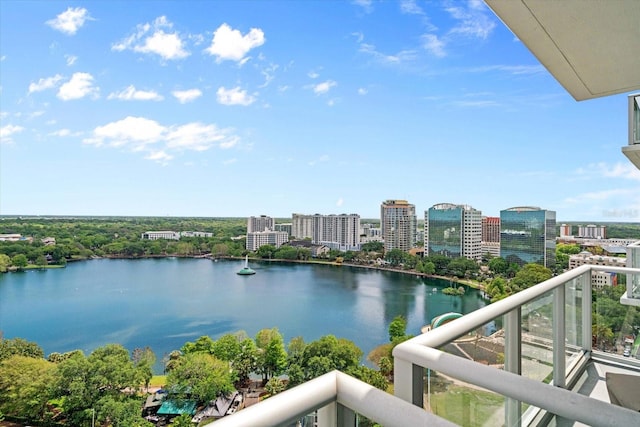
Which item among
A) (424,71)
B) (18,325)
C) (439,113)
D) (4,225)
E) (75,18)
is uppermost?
(75,18)

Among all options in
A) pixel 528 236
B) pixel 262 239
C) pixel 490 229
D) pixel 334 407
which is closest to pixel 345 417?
pixel 334 407

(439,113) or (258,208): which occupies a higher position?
(439,113)

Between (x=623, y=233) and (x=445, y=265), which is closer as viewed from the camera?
(x=623, y=233)

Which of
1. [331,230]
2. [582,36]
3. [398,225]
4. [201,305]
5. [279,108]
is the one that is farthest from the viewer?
[331,230]

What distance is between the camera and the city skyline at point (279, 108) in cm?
3447

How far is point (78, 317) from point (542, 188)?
45.3 metres

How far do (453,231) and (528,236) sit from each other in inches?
273

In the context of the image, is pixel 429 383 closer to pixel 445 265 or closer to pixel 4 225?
pixel 445 265

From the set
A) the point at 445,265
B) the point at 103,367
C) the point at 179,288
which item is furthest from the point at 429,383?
the point at 445,265

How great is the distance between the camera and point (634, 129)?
10.4 ft

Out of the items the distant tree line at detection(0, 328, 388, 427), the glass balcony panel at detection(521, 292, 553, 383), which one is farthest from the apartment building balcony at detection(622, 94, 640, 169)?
the distant tree line at detection(0, 328, 388, 427)

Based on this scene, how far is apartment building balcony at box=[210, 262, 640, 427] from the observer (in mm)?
377

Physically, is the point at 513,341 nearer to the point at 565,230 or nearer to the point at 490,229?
the point at 565,230

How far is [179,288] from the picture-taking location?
29.0 metres
